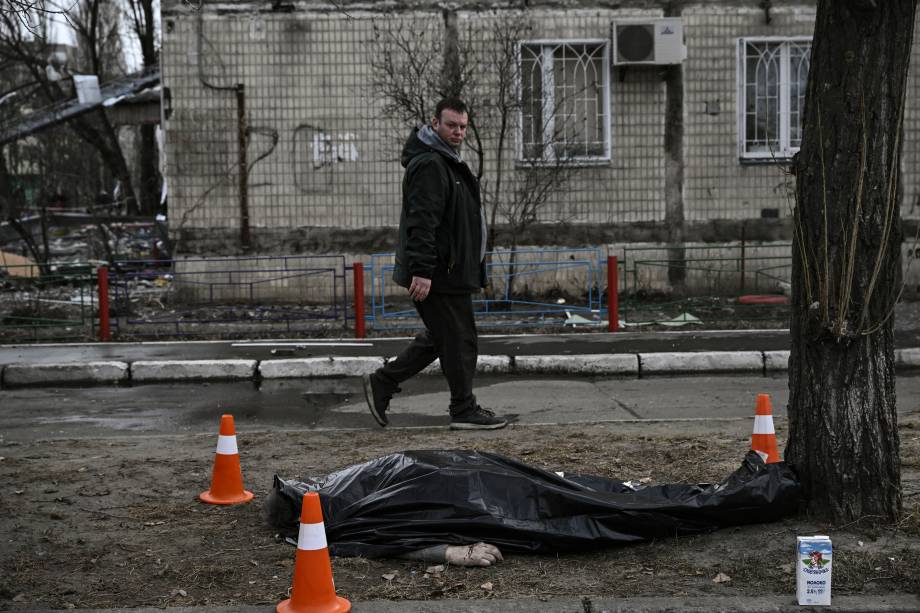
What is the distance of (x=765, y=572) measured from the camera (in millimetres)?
4102

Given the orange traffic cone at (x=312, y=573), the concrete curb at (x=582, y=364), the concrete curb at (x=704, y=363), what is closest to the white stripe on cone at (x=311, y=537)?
the orange traffic cone at (x=312, y=573)

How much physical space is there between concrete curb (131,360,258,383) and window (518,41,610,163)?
6369 millimetres

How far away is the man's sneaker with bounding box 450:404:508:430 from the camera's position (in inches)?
282

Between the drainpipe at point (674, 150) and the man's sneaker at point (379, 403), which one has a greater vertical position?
the drainpipe at point (674, 150)

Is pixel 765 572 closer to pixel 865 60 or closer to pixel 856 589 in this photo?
pixel 856 589

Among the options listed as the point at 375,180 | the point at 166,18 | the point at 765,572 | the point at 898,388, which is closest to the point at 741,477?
the point at 765,572

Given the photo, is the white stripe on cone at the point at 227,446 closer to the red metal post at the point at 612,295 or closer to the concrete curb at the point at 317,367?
the concrete curb at the point at 317,367

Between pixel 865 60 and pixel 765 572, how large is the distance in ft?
7.01

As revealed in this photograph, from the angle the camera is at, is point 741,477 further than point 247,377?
No

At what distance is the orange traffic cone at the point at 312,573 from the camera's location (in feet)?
12.3

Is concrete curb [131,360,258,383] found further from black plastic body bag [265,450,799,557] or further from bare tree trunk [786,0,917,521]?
bare tree trunk [786,0,917,521]

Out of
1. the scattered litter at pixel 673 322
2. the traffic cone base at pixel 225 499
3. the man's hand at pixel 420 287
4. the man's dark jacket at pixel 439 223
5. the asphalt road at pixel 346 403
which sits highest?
the man's dark jacket at pixel 439 223

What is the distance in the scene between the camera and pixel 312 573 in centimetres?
375

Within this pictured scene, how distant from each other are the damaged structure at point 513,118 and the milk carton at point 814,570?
11102mm
